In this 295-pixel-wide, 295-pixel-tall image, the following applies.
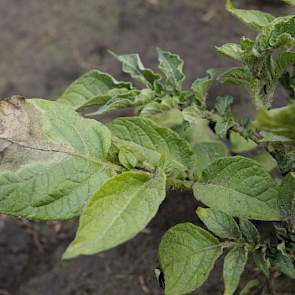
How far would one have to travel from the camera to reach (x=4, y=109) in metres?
1.07

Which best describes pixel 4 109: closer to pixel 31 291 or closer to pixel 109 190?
pixel 109 190

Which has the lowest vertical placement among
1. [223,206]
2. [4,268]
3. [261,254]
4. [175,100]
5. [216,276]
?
[4,268]

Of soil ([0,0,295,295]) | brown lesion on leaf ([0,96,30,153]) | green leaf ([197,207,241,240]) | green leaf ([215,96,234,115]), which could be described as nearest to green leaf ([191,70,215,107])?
green leaf ([215,96,234,115])

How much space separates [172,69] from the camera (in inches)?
51.8

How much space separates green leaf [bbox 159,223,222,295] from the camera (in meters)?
1.11

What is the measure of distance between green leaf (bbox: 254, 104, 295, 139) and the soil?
96 cm

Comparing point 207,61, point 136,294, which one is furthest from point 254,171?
point 207,61

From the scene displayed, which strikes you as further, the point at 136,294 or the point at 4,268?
the point at 4,268

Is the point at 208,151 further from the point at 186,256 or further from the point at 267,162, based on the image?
the point at 186,256

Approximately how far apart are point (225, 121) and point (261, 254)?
28 cm

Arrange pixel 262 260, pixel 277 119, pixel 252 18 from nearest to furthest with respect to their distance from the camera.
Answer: pixel 277 119, pixel 262 260, pixel 252 18

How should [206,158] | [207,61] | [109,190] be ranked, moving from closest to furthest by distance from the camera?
[109,190]
[206,158]
[207,61]

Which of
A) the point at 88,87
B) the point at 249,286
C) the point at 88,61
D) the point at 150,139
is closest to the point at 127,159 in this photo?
the point at 150,139

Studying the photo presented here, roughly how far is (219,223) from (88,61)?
5.07 feet
